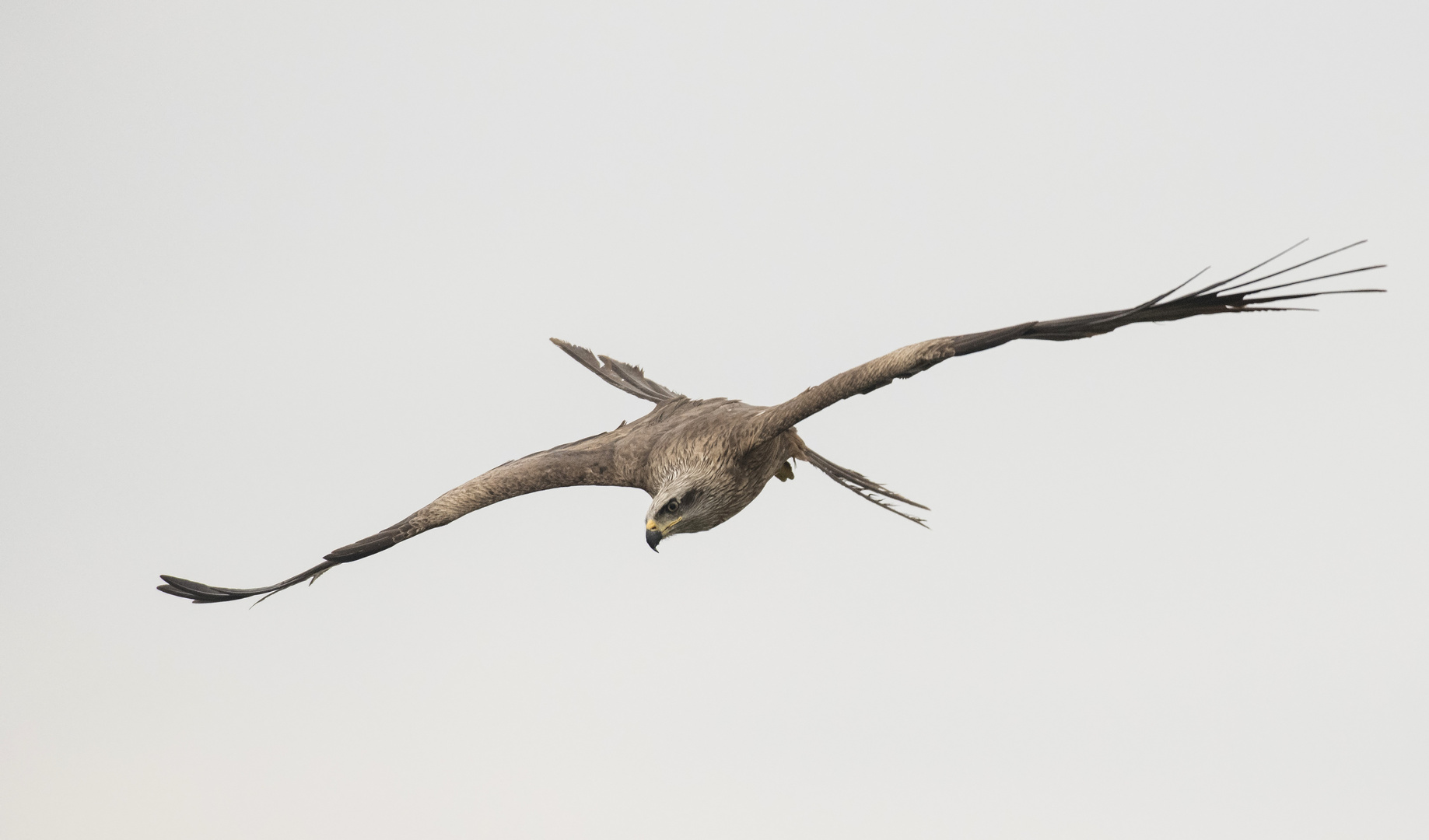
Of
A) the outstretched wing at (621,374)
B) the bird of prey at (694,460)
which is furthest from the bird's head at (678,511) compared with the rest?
the outstretched wing at (621,374)

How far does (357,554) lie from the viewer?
8.78m

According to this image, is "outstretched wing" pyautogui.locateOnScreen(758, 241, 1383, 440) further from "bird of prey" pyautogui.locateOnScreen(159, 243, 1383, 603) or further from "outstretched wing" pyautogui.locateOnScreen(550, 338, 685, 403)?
"outstretched wing" pyautogui.locateOnScreen(550, 338, 685, 403)

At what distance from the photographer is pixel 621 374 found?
10461 millimetres

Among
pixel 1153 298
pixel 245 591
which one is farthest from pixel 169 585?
pixel 1153 298

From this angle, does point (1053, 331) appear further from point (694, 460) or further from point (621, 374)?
point (621, 374)

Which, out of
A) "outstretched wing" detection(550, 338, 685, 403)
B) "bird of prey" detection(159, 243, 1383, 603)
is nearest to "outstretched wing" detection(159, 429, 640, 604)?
"bird of prey" detection(159, 243, 1383, 603)

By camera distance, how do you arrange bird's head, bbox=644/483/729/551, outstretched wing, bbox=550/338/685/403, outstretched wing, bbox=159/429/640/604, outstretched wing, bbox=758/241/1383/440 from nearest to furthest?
outstretched wing, bbox=758/241/1383/440, bird's head, bbox=644/483/729/551, outstretched wing, bbox=159/429/640/604, outstretched wing, bbox=550/338/685/403

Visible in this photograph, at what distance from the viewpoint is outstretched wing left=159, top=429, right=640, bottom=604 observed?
8828mm

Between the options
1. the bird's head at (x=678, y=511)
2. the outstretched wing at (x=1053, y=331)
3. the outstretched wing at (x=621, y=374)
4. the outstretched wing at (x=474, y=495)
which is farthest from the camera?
the outstretched wing at (x=621, y=374)

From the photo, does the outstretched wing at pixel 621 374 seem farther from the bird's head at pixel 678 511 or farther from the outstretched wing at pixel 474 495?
the bird's head at pixel 678 511

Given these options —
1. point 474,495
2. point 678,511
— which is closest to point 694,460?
point 678,511

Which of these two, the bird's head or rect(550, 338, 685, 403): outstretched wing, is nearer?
the bird's head

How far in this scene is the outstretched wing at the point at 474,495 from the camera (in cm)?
883

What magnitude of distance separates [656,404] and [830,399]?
281cm
